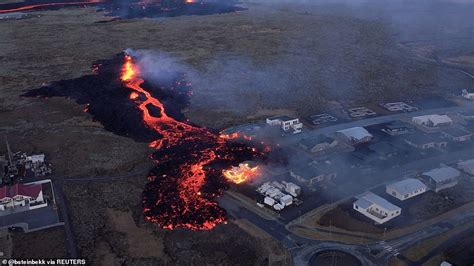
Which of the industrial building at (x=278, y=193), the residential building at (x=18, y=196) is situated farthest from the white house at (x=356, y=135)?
the residential building at (x=18, y=196)

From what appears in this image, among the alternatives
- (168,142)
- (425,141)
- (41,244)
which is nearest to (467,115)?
(425,141)

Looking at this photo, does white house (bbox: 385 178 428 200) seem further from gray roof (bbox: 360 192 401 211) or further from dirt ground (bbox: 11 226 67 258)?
dirt ground (bbox: 11 226 67 258)

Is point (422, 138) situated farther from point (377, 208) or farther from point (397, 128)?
point (377, 208)

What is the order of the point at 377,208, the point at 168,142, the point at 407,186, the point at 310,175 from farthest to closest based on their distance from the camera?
the point at 168,142
the point at 310,175
the point at 407,186
the point at 377,208

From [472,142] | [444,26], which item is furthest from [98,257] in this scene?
[444,26]

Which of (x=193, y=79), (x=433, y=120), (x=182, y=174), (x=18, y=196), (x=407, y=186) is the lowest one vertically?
(x=182, y=174)

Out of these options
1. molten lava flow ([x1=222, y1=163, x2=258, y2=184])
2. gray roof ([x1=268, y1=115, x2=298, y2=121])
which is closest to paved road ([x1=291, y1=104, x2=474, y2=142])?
gray roof ([x1=268, y1=115, x2=298, y2=121])

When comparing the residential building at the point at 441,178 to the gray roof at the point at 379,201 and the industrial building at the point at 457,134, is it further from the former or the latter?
the industrial building at the point at 457,134
